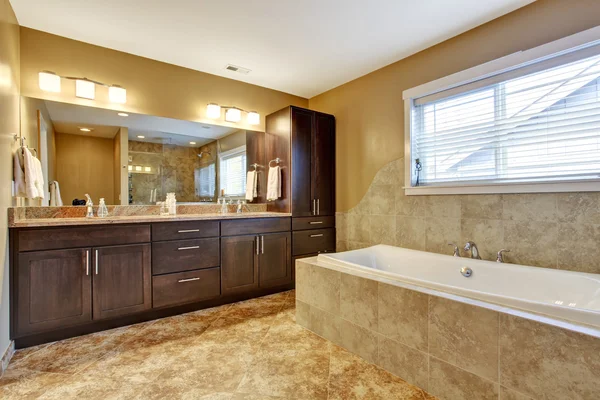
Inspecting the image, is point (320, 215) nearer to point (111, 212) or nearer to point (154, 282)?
point (154, 282)

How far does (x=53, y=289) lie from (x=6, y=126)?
3.74 ft

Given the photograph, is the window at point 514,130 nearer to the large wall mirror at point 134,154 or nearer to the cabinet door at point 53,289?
the large wall mirror at point 134,154

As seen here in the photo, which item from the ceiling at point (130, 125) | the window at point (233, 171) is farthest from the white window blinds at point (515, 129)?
the ceiling at point (130, 125)

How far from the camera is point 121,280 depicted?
7.79 ft

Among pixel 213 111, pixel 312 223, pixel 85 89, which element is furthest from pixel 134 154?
pixel 312 223

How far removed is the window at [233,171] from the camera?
3.54 m

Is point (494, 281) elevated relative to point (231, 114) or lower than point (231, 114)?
lower

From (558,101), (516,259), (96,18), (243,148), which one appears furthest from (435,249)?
(96,18)

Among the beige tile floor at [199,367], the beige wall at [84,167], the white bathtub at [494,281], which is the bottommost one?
the beige tile floor at [199,367]

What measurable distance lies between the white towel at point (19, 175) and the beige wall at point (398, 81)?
117 inches

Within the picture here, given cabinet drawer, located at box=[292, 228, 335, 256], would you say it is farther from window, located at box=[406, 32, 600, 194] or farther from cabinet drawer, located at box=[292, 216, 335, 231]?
window, located at box=[406, 32, 600, 194]

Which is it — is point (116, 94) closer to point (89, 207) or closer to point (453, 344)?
point (89, 207)

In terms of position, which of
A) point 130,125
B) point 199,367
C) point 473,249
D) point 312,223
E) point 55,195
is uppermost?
point 130,125

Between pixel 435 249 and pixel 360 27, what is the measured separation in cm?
202
